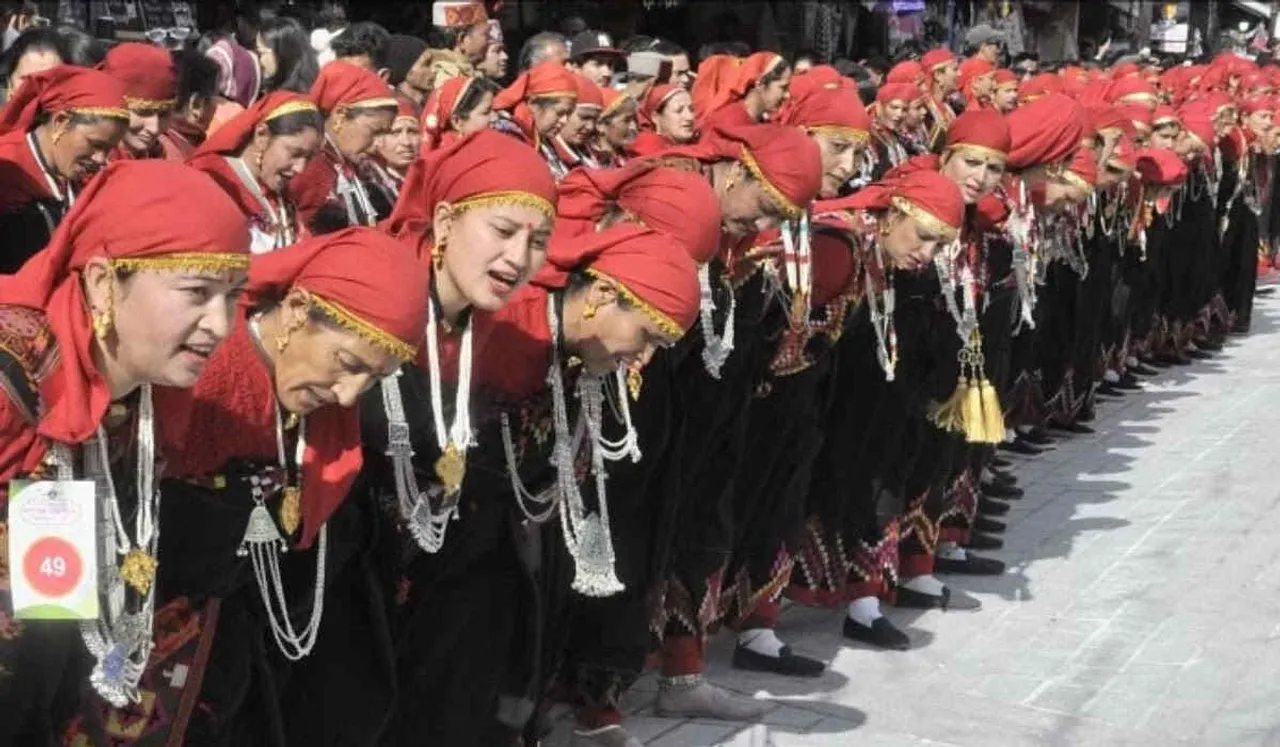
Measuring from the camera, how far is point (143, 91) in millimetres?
5301

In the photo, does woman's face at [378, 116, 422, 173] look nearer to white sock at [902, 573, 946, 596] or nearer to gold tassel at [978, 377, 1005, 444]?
gold tassel at [978, 377, 1005, 444]

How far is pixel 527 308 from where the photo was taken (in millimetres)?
3645

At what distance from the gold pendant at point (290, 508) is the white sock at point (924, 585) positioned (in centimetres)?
354

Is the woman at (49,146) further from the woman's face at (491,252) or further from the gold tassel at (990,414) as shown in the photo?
the gold tassel at (990,414)

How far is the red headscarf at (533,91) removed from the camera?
254 inches

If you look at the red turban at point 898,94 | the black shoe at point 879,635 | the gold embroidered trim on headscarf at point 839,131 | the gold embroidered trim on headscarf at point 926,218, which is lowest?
the black shoe at point 879,635

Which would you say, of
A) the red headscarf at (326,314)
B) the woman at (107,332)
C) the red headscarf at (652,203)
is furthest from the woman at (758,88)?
the woman at (107,332)

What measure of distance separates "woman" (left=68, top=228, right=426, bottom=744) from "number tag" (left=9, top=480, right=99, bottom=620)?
0.82 ft

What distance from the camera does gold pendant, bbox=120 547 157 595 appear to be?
2.73 meters

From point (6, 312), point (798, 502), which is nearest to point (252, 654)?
point (6, 312)

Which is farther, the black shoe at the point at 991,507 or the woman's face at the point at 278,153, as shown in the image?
the black shoe at the point at 991,507

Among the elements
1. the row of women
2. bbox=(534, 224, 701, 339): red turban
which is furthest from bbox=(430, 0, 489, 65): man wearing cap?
bbox=(534, 224, 701, 339): red turban

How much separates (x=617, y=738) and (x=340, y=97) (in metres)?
2.28

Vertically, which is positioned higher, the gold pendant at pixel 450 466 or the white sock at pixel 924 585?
the gold pendant at pixel 450 466
